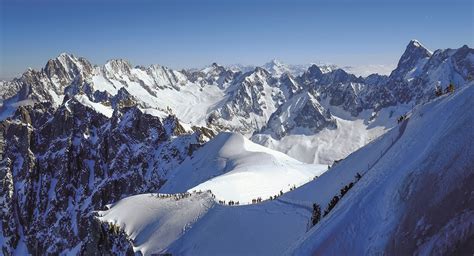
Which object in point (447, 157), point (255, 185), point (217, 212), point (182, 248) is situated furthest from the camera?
point (255, 185)

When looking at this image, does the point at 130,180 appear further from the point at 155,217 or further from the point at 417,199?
the point at 417,199

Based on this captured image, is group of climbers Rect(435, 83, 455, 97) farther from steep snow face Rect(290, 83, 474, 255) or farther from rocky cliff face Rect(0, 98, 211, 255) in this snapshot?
rocky cliff face Rect(0, 98, 211, 255)

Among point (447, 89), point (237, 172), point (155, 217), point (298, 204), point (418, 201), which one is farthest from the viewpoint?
point (237, 172)

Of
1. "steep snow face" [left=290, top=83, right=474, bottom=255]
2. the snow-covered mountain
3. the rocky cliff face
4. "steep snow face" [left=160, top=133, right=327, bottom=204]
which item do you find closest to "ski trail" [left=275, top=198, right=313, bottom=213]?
Answer: the snow-covered mountain

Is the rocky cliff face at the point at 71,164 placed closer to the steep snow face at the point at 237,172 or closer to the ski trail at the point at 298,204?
the steep snow face at the point at 237,172

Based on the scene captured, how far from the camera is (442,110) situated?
944 inches

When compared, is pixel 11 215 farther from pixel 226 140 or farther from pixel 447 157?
pixel 447 157

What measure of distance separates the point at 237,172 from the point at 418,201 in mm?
68891

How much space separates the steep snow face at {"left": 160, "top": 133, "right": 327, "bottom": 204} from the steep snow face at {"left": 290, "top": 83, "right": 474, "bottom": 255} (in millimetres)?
40613

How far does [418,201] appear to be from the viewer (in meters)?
19.2

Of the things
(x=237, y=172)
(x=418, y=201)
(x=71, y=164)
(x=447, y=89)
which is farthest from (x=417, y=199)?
(x=71, y=164)

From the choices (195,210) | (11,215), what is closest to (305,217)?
(195,210)

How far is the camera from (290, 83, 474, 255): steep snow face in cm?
1753

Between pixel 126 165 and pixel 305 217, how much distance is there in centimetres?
11414
